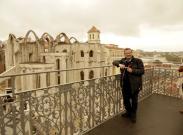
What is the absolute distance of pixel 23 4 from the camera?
19531 millimetres

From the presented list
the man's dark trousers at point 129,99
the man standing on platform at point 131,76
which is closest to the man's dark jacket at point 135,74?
the man standing on platform at point 131,76

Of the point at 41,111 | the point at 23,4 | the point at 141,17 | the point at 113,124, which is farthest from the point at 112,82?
the point at 23,4

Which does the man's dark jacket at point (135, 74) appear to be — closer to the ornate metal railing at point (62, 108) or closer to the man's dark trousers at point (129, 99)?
the man's dark trousers at point (129, 99)

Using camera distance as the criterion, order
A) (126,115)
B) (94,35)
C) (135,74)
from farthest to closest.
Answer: (94,35), (126,115), (135,74)

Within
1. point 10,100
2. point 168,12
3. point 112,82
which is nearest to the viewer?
point 10,100

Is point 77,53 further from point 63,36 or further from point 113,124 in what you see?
point 113,124

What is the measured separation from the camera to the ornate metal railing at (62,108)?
9.39 feet

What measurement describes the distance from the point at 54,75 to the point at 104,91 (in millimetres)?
15950

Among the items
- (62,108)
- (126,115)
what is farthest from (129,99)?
(62,108)

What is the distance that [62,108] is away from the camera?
3.64 meters

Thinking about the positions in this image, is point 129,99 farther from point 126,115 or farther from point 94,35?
point 94,35

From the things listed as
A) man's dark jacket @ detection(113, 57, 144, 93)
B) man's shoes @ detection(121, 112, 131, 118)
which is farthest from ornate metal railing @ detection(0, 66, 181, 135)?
man's dark jacket @ detection(113, 57, 144, 93)

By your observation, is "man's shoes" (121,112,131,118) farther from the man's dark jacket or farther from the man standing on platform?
the man's dark jacket

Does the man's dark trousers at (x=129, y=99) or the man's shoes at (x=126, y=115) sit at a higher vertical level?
the man's dark trousers at (x=129, y=99)
